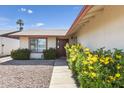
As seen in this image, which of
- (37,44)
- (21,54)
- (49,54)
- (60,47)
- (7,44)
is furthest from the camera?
(7,44)

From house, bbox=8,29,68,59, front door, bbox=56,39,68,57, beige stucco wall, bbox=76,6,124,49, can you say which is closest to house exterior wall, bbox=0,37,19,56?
house, bbox=8,29,68,59

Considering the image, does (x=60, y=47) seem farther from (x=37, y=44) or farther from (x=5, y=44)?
(x=5, y=44)

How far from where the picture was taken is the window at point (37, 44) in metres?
25.4

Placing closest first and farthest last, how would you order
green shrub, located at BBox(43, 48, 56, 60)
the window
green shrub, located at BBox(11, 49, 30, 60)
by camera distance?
1. green shrub, located at BBox(11, 49, 30, 60)
2. green shrub, located at BBox(43, 48, 56, 60)
3. the window

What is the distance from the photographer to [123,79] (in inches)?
192

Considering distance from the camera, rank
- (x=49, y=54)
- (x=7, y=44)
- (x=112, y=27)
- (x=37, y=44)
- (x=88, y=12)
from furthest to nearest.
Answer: (x=7, y=44), (x=37, y=44), (x=49, y=54), (x=88, y=12), (x=112, y=27)

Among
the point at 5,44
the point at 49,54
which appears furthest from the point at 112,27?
the point at 5,44

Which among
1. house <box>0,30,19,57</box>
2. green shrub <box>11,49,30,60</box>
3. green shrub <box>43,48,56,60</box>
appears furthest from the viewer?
house <box>0,30,19,57</box>

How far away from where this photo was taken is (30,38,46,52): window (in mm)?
25406

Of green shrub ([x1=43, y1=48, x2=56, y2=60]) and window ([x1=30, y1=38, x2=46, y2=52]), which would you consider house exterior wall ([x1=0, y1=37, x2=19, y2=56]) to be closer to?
window ([x1=30, y1=38, x2=46, y2=52])

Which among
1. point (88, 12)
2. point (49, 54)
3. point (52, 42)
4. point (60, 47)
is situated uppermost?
point (88, 12)

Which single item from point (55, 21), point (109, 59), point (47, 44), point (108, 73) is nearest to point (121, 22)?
point (109, 59)

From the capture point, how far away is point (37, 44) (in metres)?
25.5
